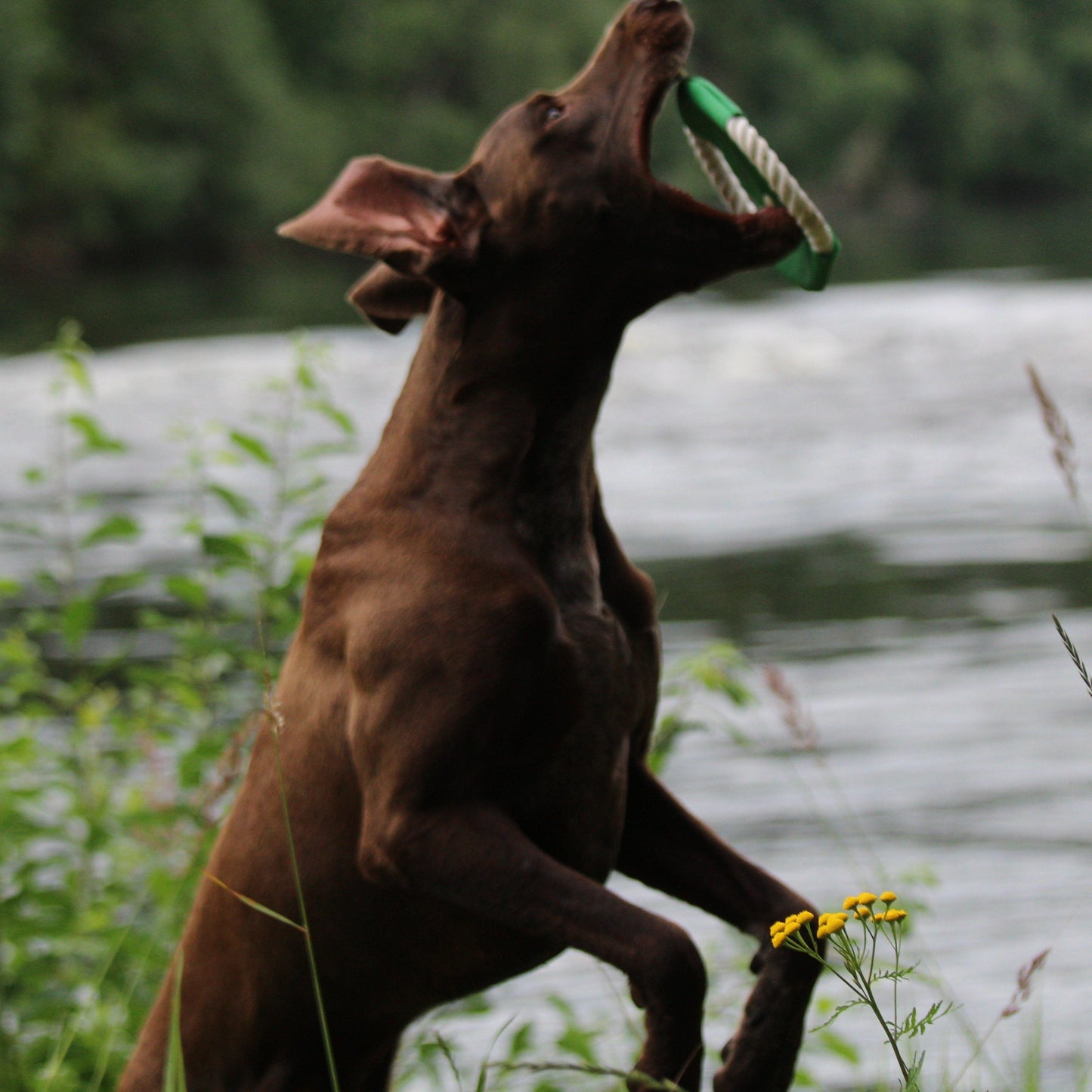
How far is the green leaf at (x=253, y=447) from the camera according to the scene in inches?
176

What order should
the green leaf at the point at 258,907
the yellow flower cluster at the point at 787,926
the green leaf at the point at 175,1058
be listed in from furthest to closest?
the green leaf at the point at 258,907
the green leaf at the point at 175,1058
the yellow flower cluster at the point at 787,926

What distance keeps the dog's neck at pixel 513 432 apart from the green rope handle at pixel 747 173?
1.01ft

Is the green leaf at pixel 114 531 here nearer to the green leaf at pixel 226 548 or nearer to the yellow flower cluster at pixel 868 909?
the green leaf at pixel 226 548

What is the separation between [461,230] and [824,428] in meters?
14.8

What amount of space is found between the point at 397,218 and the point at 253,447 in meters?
1.78

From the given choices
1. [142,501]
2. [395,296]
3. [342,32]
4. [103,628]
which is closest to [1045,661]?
[103,628]

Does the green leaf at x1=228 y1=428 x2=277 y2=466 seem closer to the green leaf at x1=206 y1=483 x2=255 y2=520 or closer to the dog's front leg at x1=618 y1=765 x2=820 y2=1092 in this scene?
the green leaf at x1=206 y1=483 x2=255 y2=520

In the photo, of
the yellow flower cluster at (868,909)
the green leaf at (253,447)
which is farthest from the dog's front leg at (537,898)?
the green leaf at (253,447)

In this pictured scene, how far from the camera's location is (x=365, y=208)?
9.36ft

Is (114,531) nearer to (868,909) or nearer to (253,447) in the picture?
(253,447)

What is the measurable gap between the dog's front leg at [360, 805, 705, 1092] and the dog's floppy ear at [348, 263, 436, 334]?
0.87 metres

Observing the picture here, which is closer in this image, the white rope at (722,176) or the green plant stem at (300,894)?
the green plant stem at (300,894)

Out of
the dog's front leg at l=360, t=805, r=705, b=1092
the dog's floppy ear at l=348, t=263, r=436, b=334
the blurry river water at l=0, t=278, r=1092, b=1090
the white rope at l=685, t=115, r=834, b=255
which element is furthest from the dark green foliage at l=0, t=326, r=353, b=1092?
the white rope at l=685, t=115, r=834, b=255

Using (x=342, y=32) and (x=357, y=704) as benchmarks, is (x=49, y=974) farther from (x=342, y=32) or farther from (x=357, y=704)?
(x=342, y=32)
